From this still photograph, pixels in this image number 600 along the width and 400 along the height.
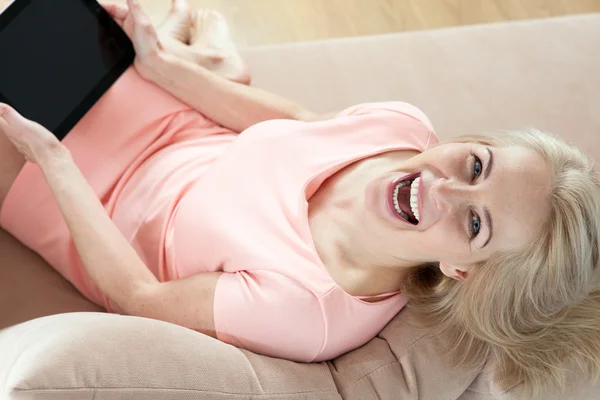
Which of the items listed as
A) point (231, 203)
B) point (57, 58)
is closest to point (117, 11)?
point (57, 58)

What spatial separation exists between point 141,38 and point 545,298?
113cm

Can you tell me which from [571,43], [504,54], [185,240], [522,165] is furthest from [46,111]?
[571,43]

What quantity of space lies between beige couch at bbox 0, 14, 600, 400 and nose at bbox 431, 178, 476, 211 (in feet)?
0.97

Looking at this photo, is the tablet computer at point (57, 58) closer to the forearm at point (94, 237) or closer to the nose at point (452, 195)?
the forearm at point (94, 237)

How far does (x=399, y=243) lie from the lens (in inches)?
48.5

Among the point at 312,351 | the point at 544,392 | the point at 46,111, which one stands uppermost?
the point at 46,111

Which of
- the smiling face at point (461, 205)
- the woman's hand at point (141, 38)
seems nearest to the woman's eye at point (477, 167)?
the smiling face at point (461, 205)

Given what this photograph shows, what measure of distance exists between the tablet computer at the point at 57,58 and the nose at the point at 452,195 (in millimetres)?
852

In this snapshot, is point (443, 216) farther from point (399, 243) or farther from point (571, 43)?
point (571, 43)

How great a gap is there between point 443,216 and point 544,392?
0.39 m

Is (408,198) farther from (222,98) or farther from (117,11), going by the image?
(117,11)

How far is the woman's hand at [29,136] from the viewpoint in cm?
128

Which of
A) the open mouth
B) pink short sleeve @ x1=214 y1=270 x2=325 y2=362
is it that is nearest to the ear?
the open mouth

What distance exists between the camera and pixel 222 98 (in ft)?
5.08
